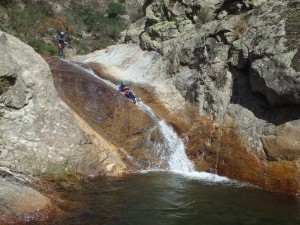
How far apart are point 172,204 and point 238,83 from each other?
624 centimetres

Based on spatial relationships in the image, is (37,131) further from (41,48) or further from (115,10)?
(115,10)

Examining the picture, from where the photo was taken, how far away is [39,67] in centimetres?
1302

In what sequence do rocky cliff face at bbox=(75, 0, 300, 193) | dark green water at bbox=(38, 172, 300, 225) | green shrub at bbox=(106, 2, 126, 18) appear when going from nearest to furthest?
1. dark green water at bbox=(38, 172, 300, 225)
2. rocky cliff face at bbox=(75, 0, 300, 193)
3. green shrub at bbox=(106, 2, 126, 18)

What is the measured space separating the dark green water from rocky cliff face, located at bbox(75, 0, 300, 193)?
1.28 metres

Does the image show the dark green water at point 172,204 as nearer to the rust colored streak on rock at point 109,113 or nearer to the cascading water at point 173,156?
the cascading water at point 173,156

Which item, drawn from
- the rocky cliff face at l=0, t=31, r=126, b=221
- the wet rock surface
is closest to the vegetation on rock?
the wet rock surface

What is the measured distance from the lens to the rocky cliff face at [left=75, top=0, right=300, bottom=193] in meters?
11.9

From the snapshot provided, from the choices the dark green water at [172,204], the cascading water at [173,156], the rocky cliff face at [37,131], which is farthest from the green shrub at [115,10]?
the dark green water at [172,204]

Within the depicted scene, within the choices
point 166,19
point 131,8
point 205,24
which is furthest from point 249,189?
point 131,8

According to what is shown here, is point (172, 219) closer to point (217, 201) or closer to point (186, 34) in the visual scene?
point (217, 201)

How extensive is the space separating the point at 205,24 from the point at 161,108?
488 cm

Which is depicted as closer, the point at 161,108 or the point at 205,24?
the point at 161,108

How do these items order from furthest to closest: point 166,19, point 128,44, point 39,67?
point 128,44 < point 166,19 < point 39,67

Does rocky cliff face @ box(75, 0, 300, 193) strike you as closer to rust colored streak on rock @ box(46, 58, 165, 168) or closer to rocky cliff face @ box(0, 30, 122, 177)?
rust colored streak on rock @ box(46, 58, 165, 168)
